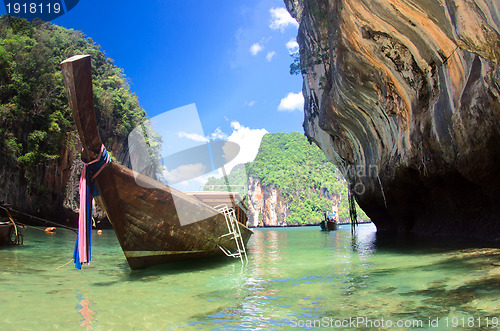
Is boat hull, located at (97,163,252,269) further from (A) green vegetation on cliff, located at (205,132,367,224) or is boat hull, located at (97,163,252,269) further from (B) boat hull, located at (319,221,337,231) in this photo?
(A) green vegetation on cliff, located at (205,132,367,224)

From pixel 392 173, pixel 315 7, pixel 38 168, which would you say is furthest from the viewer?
pixel 38 168

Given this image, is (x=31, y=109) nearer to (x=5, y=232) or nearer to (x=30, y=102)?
(x=30, y=102)

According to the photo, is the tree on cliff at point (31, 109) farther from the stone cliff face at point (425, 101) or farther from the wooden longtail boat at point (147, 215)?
the stone cliff face at point (425, 101)

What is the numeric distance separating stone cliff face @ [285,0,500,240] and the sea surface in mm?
2358

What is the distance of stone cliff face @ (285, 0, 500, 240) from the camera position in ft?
17.7

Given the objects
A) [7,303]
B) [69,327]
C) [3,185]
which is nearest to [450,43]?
[69,327]

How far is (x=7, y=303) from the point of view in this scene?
3320 mm

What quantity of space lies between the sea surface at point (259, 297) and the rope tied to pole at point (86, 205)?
0.42m

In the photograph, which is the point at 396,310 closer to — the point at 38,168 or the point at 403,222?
the point at 403,222

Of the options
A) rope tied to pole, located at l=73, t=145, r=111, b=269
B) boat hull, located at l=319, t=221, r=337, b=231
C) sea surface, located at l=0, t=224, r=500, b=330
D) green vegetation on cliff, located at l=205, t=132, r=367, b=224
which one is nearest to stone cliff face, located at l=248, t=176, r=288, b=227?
green vegetation on cliff, located at l=205, t=132, r=367, b=224

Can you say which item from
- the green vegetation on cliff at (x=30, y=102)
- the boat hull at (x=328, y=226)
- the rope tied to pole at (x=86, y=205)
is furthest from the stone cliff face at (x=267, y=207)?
the rope tied to pole at (x=86, y=205)

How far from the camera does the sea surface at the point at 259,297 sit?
9.21 ft

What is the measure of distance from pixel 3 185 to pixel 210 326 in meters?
18.0

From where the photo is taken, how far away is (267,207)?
7700cm
